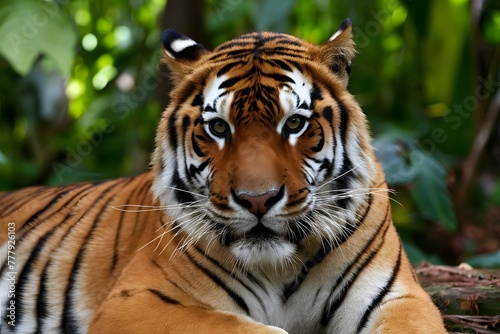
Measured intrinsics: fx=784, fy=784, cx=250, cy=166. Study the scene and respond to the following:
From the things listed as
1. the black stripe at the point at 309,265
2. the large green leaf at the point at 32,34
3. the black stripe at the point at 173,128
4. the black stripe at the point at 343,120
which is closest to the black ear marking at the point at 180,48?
the black stripe at the point at 173,128

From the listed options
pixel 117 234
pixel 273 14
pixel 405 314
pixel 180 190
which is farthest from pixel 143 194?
pixel 273 14

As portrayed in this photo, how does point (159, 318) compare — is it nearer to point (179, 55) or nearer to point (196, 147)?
point (196, 147)

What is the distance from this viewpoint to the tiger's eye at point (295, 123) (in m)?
2.51

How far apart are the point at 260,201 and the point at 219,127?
0.37m

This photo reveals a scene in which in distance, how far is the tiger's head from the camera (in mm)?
2391

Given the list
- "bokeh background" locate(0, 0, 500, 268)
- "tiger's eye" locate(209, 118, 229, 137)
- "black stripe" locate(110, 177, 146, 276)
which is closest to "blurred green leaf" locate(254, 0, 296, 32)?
"bokeh background" locate(0, 0, 500, 268)

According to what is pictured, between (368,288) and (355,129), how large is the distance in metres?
0.54

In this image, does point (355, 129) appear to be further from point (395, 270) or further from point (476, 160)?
point (476, 160)

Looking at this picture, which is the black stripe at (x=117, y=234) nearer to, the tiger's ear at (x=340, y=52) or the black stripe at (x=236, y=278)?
the black stripe at (x=236, y=278)

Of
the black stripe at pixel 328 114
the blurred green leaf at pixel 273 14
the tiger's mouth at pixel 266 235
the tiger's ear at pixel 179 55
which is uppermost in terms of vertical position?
the blurred green leaf at pixel 273 14

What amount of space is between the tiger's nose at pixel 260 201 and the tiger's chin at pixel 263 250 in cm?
13

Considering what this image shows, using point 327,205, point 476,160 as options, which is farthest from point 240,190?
point 476,160

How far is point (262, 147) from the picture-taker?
95.3 inches

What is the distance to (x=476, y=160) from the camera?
5766mm
